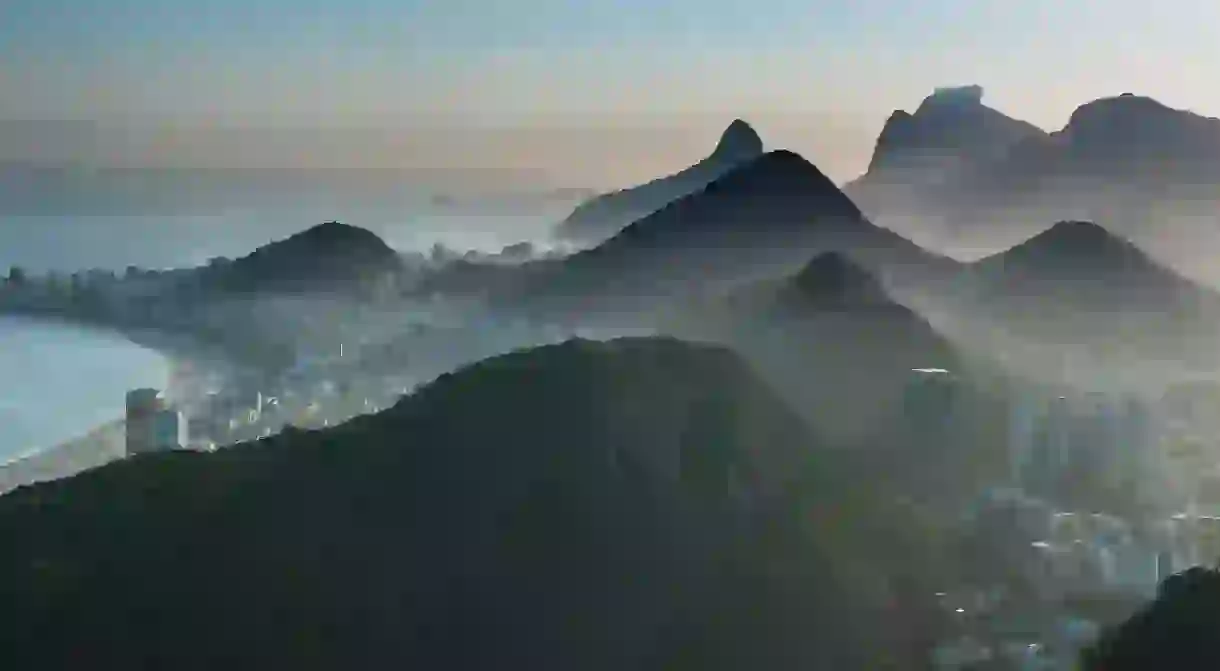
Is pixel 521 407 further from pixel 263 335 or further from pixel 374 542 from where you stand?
pixel 263 335

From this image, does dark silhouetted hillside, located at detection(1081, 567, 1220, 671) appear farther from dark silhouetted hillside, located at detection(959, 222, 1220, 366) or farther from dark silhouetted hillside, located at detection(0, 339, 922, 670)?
dark silhouetted hillside, located at detection(959, 222, 1220, 366)

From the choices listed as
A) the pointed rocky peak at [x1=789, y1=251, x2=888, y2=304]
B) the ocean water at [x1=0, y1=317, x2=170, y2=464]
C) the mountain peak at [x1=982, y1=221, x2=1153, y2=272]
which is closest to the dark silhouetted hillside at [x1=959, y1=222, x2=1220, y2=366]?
the mountain peak at [x1=982, y1=221, x2=1153, y2=272]

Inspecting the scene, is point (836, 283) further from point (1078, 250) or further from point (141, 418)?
point (141, 418)

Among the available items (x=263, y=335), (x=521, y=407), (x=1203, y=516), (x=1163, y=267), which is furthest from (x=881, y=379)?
(x=263, y=335)

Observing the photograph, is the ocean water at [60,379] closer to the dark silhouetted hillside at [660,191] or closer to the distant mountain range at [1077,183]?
the dark silhouetted hillside at [660,191]

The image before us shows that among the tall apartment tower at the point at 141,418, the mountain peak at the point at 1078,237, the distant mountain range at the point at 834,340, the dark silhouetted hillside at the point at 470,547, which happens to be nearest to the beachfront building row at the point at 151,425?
the tall apartment tower at the point at 141,418

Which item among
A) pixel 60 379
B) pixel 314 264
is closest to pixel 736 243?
pixel 60 379

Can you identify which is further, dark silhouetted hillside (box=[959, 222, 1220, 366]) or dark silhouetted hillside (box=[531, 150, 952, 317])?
dark silhouetted hillside (box=[531, 150, 952, 317])
